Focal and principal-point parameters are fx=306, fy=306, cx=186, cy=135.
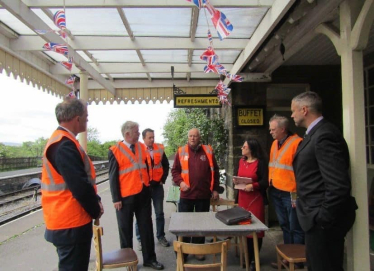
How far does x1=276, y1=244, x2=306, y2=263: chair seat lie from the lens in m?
2.77

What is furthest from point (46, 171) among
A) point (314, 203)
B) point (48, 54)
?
point (48, 54)

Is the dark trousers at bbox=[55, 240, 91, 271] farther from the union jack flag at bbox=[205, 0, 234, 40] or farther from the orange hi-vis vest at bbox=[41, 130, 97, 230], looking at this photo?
the union jack flag at bbox=[205, 0, 234, 40]

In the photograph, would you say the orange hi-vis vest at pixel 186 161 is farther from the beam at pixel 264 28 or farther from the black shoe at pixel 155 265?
the beam at pixel 264 28

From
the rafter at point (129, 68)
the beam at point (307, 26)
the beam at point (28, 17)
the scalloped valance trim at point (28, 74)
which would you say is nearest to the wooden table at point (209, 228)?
the beam at point (307, 26)

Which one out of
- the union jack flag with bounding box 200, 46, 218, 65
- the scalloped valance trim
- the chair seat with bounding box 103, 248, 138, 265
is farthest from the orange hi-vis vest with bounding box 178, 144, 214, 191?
the scalloped valance trim

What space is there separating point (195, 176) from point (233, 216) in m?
1.22

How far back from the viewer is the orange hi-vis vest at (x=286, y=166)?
3428 millimetres

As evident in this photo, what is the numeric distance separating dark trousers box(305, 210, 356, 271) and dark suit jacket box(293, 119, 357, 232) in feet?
0.17

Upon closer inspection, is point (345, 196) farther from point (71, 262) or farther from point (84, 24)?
Result: point (84, 24)

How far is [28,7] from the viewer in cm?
354

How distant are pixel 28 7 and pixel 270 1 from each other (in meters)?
2.77

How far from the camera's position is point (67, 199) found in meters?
2.14

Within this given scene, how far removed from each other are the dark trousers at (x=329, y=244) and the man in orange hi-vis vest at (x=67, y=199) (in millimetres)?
1570

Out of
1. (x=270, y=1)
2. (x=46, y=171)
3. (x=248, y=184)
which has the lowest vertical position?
(x=248, y=184)
